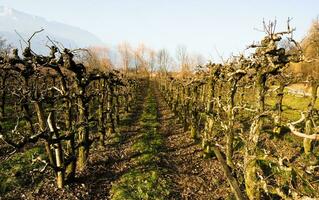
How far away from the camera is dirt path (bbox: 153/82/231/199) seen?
16.5 m

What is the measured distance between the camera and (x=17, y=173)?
1734 centimetres

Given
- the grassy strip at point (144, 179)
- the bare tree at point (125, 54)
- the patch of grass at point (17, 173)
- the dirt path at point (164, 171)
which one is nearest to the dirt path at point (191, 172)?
the dirt path at point (164, 171)

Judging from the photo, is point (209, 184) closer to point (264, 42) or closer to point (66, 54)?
point (264, 42)

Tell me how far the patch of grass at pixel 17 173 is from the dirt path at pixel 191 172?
7495 mm

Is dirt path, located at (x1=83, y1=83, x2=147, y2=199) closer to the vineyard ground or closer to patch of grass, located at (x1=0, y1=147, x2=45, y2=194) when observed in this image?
the vineyard ground

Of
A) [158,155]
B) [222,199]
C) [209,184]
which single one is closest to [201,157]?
[158,155]

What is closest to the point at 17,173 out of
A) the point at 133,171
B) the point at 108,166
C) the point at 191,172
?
the point at 108,166

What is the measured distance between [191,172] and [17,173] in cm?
970

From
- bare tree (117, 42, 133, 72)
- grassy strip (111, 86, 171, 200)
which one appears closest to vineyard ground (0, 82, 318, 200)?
grassy strip (111, 86, 171, 200)

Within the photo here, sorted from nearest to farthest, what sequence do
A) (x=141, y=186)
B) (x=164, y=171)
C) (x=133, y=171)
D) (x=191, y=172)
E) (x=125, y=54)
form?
(x=141, y=186) → (x=133, y=171) → (x=164, y=171) → (x=191, y=172) → (x=125, y=54)

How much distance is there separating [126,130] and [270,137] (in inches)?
491

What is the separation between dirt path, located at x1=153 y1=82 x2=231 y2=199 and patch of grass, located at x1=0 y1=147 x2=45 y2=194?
7.49 m

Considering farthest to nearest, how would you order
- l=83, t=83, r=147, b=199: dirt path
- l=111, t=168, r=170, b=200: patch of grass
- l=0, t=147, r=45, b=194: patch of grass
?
l=83, t=83, r=147, b=199: dirt path < l=0, t=147, r=45, b=194: patch of grass < l=111, t=168, r=170, b=200: patch of grass

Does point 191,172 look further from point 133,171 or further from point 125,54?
point 125,54
